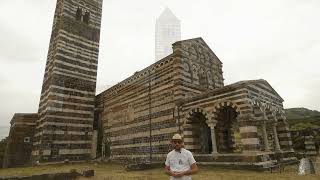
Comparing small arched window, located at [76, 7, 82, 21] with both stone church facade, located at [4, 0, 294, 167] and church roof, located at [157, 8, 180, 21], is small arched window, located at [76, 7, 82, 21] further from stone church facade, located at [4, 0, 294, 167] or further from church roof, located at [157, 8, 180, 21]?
church roof, located at [157, 8, 180, 21]

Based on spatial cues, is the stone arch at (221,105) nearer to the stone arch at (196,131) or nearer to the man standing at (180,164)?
the stone arch at (196,131)

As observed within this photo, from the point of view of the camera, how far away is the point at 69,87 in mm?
21922

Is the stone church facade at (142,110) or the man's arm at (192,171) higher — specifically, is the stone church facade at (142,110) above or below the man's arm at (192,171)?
above

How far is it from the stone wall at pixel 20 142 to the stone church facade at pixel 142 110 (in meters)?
0.08

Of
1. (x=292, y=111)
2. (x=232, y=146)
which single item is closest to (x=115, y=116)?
(x=232, y=146)

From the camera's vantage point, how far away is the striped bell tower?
2002cm

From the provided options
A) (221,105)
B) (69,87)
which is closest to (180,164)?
(221,105)

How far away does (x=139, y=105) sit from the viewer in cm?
1984

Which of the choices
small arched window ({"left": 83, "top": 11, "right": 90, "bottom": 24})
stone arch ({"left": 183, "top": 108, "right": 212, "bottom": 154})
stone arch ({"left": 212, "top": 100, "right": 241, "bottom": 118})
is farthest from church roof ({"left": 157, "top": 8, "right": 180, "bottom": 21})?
stone arch ({"left": 212, "top": 100, "right": 241, "bottom": 118})

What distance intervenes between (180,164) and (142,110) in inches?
596

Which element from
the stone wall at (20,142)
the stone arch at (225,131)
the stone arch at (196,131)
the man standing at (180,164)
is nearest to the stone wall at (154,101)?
the stone arch at (196,131)

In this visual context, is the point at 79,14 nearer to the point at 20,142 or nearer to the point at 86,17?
the point at 86,17

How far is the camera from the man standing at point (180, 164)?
4.25 metres

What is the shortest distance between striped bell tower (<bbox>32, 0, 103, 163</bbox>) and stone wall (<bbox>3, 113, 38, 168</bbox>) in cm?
107
